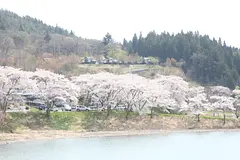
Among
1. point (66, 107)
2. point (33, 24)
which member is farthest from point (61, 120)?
point (33, 24)

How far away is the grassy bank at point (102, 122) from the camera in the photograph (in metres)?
35.4

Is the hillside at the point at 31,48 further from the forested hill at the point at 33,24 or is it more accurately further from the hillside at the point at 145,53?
the forested hill at the point at 33,24

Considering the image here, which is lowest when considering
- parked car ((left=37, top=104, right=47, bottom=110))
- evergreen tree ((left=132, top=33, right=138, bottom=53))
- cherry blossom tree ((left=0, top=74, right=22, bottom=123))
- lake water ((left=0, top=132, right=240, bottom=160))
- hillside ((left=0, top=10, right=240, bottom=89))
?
lake water ((left=0, top=132, right=240, bottom=160))

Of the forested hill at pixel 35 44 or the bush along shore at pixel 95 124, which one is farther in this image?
the forested hill at pixel 35 44

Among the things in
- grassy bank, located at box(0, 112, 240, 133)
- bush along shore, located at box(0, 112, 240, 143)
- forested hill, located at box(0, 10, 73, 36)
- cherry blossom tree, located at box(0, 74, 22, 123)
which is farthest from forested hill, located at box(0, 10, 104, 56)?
bush along shore, located at box(0, 112, 240, 143)

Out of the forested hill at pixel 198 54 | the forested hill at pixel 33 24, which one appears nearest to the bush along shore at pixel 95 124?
the forested hill at pixel 198 54

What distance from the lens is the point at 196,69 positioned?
272 ft

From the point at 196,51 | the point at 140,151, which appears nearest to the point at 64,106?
the point at 140,151

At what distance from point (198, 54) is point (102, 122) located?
48.1 m

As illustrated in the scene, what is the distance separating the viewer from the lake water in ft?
83.7

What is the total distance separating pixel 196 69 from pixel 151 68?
29.9 ft

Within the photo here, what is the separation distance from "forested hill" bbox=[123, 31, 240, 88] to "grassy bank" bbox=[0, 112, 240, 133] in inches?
1293

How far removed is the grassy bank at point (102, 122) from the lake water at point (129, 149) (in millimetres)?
3635

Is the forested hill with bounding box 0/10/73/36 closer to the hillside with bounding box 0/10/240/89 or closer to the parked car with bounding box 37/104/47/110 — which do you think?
the hillside with bounding box 0/10/240/89
